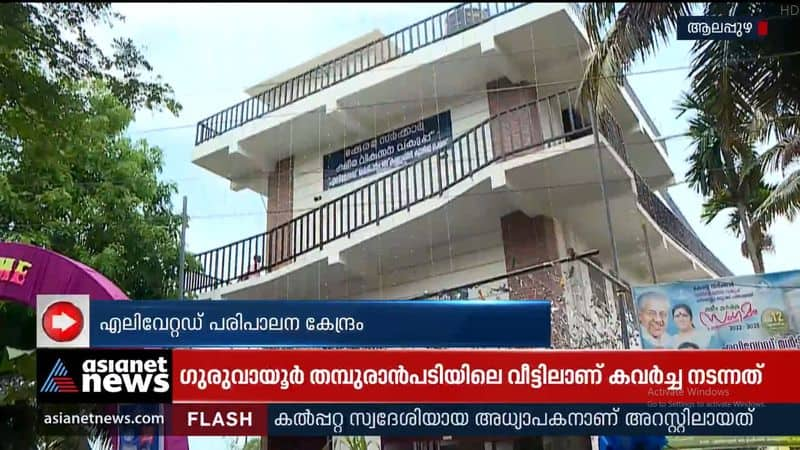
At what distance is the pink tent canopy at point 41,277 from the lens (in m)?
5.72

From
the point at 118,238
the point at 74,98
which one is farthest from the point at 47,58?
the point at 118,238

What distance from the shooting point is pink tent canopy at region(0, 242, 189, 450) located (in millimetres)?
5719

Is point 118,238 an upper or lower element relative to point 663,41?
lower

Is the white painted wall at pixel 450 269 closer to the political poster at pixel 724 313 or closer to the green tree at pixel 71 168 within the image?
the political poster at pixel 724 313

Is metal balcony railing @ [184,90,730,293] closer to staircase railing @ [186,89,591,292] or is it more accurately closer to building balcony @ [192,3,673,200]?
staircase railing @ [186,89,591,292]

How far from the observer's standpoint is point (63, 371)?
499cm

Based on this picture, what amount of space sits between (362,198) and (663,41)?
3.08 meters

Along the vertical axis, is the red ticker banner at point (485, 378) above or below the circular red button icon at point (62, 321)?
below

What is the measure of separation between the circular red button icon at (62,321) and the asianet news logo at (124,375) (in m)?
0.35

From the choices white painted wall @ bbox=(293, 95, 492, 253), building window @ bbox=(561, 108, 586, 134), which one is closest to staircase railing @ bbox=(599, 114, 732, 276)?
building window @ bbox=(561, 108, 586, 134)

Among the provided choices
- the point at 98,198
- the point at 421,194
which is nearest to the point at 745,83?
the point at 421,194

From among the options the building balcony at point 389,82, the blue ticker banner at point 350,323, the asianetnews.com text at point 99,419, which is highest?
the building balcony at point 389,82

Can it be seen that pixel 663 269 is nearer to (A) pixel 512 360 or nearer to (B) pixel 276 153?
(A) pixel 512 360

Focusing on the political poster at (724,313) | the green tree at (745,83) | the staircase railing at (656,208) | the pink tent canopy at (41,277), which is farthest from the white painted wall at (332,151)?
the pink tent canopy at (41,277)
